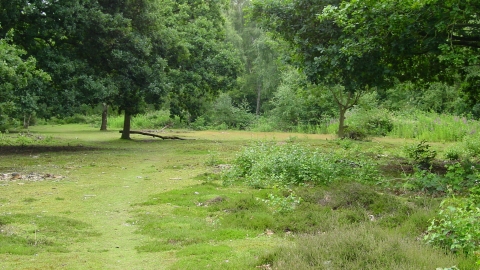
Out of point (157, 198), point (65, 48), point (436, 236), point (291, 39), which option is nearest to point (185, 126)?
point (65, 48)

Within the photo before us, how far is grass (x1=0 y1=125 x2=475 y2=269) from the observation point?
5352 mm

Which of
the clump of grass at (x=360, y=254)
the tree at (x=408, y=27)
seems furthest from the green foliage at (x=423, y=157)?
the clump of grass at (x=360, y=254)

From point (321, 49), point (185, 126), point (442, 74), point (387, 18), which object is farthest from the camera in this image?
point (185, 126)

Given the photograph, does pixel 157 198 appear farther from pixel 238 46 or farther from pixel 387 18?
pixel 238 46

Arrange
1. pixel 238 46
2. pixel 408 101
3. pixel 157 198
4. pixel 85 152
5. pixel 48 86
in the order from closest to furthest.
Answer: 1. pixel 157 198
2. pixel 48 86
3. pixel 85 152
4. pixel 408 101
5. pixel 238 46

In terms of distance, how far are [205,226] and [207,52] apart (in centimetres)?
2271

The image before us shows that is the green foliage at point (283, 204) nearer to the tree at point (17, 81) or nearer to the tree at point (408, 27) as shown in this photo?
the tree at point (408, 27)

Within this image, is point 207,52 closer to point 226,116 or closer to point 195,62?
point 195,62

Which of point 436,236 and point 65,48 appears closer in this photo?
point 436,236

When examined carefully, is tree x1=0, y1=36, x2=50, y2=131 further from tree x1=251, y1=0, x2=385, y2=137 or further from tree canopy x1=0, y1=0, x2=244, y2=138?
tree x1=251, y1=0, x2=385, y2=137

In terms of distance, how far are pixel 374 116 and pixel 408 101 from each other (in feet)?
42.2

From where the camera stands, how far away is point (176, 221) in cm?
803

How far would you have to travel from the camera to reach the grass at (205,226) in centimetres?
535

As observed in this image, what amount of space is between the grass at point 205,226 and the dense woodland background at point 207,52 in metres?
3.94
